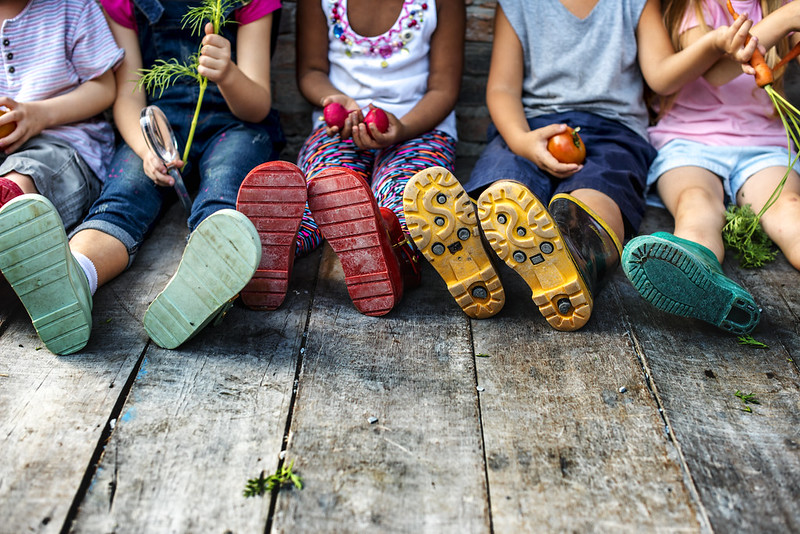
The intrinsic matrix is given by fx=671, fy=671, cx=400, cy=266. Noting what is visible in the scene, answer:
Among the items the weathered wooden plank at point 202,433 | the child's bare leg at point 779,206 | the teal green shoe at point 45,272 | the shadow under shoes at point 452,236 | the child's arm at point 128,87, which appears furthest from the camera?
the child's arm at point 128,87

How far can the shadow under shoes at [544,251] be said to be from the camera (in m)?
1.26

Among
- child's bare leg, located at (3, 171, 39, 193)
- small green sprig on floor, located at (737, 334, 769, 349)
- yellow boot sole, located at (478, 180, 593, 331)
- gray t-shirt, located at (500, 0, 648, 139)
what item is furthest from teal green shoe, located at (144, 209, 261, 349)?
gray t-shirt, located at (500, 0, 648, 139)

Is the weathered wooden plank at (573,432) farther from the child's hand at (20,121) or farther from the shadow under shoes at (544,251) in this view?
the child's hand at (20,121)

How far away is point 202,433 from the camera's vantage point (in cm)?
111

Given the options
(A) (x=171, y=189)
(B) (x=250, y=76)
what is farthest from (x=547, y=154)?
(A) (x=171, y=189)

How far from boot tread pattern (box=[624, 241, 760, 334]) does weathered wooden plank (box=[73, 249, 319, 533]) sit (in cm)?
68

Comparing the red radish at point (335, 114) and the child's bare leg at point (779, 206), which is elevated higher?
the red radish at point (335, 114)

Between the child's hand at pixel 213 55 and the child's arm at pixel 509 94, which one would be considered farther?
the child's arm at pixel 509 94

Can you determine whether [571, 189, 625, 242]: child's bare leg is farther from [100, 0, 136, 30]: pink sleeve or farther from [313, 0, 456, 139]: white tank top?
[100, 0, 136, 30]: pink sleeve

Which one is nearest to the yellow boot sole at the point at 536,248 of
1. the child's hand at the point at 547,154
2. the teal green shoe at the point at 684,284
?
the teal green shoe at the point at 684,284

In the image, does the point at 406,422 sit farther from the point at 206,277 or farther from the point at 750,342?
the point at 750,342

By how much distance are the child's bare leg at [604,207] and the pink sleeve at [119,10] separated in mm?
1319

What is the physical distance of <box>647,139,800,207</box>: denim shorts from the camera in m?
1.84

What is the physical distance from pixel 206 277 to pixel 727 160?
4.80 ft
